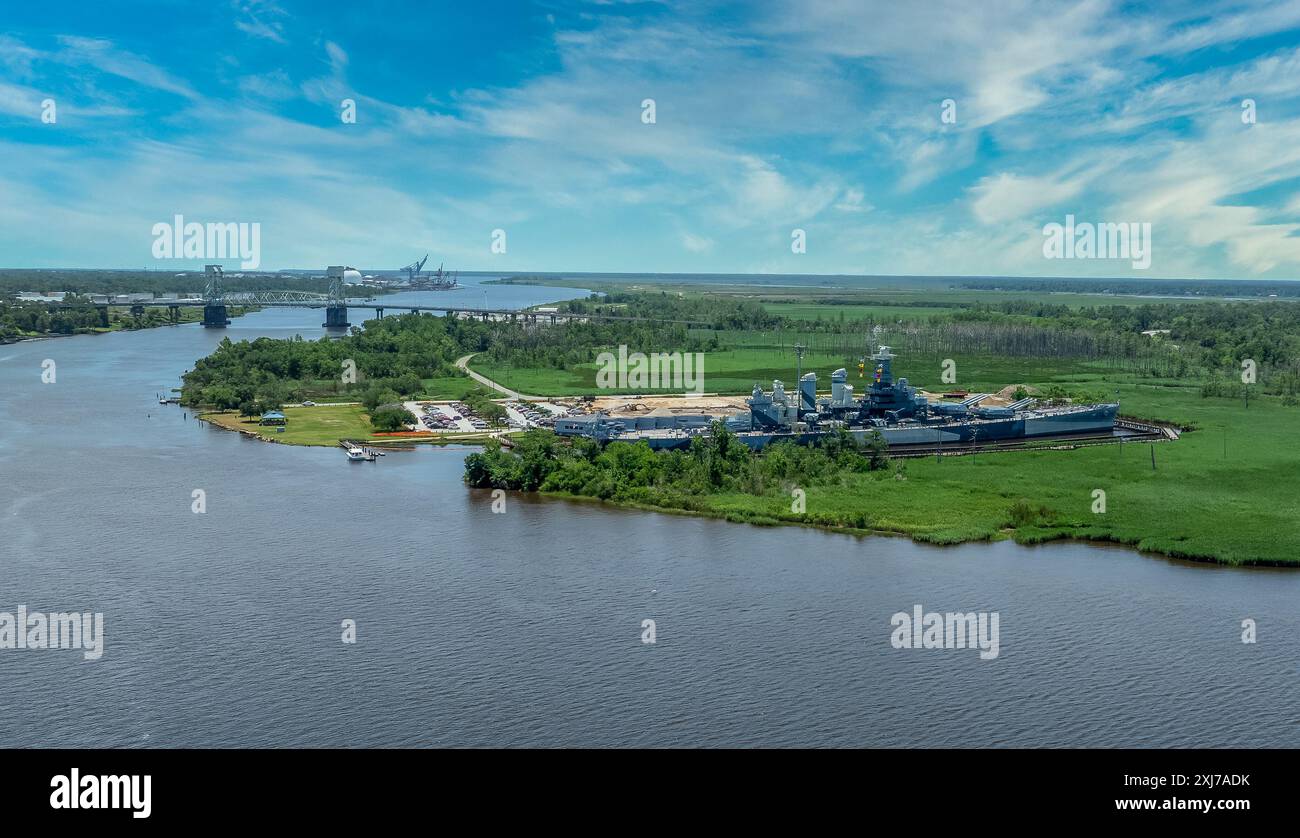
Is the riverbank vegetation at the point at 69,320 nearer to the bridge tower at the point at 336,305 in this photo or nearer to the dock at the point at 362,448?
the bridge tower at the point at 336,305

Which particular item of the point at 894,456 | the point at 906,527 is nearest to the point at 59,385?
the point at 894,456

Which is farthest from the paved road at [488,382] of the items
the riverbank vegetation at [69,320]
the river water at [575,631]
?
the riverbank vegetation at [69,320]

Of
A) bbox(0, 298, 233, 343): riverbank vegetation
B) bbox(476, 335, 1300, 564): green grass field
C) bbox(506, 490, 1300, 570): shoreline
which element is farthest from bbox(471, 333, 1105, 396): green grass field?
bbox(0, 298, 233, 343): riverbank vegetation

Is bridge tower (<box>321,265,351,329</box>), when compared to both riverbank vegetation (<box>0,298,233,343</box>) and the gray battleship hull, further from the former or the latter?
the gray battleship hull

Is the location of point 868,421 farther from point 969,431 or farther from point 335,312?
point 335,312

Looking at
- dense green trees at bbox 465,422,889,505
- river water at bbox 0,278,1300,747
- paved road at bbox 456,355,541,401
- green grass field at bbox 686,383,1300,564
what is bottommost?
river water at bbox 0,278,1300,747

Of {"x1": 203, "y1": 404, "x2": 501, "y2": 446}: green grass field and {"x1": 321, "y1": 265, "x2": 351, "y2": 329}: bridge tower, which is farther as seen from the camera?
{"x1": 321, "y1": 265, "x2": 351, "y2": 329}: bridge tower

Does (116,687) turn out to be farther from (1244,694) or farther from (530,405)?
(530,405)
